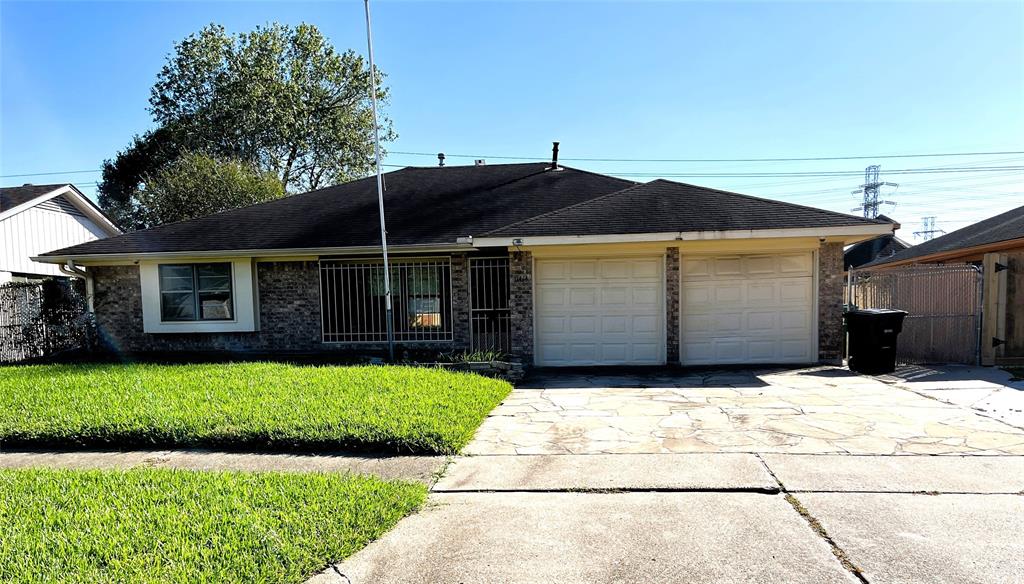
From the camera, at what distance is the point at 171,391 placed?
24.1 feet

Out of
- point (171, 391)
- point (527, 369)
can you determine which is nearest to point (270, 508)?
point (171, 391)

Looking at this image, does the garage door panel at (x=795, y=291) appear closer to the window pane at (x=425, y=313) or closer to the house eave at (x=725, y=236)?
the house eave at (x=725, y=236)

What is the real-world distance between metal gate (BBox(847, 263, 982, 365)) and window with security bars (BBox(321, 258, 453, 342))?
9098 mm

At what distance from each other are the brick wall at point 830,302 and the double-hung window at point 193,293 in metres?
Result: 12.0

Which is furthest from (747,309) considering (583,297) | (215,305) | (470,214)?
(215,305)

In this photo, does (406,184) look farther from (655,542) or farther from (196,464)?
(655,542)

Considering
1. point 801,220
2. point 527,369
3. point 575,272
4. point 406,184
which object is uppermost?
point 406,184

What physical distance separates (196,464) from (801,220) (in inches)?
372

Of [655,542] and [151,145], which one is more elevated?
[151,145]

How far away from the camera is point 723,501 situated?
3951mm

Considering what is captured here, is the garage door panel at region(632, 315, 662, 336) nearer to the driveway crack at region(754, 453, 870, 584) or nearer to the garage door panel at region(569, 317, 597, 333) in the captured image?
the garage door panel at region(569, 317, 597, 333)

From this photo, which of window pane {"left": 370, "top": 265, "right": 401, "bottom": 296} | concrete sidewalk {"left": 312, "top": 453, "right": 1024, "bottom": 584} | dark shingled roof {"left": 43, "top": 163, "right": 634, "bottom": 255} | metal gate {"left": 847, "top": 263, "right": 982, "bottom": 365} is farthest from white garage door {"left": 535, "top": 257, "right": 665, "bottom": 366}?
concrete sidewalk {"left": 312, "top": 453, "right": 1024, "bottom": 584}

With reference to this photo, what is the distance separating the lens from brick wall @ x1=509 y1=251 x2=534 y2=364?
10352 mm

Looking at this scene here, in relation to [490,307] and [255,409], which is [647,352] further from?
[255,409]
